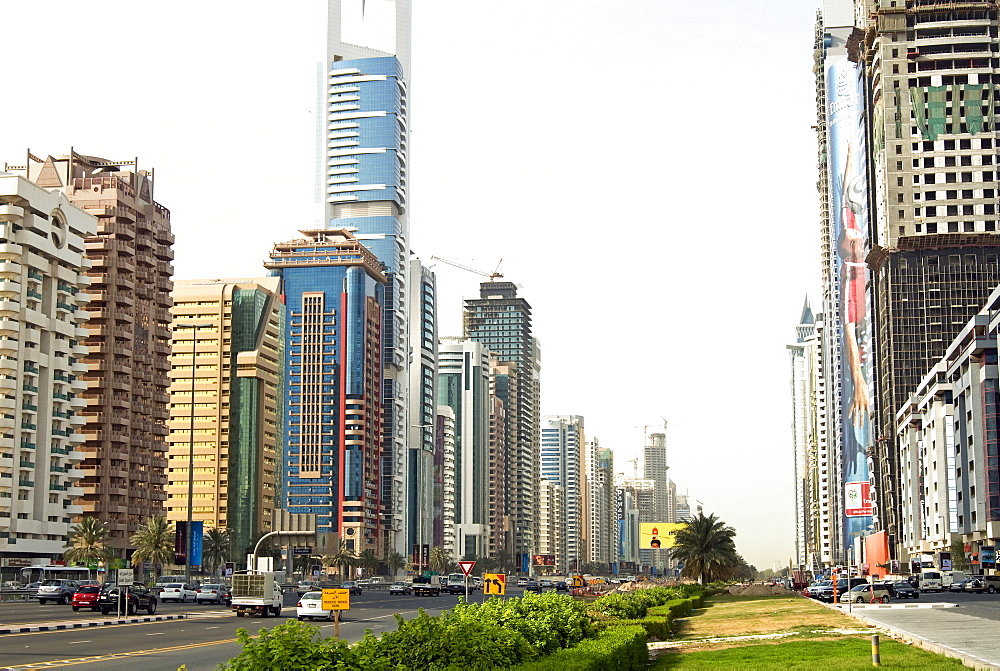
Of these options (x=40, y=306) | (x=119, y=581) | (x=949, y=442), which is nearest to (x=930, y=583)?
(x=949, y=442)

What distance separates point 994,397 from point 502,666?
115614 mm

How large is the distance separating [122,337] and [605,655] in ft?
450

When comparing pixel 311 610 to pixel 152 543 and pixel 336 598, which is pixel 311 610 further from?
pixel 152 543

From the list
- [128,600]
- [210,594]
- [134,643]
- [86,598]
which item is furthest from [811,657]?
[210,594]

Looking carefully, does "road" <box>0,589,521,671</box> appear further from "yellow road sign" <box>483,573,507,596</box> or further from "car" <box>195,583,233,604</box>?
"car" <box>195,583,233,604</box>

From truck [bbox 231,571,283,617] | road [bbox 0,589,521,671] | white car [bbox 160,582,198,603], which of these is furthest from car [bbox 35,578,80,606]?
truck [bbox 231,571,283,617]

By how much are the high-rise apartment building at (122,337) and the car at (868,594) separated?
3803 inches

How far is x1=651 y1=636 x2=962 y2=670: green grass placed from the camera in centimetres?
2709

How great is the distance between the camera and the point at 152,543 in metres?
141

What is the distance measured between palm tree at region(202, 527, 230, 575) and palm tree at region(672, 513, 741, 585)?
104037 mm

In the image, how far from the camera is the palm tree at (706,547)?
3971 inches

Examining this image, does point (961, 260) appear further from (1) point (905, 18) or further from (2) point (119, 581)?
(2) point (119, 581)

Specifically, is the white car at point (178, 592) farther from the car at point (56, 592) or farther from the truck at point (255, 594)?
the truck at point (255, 594)

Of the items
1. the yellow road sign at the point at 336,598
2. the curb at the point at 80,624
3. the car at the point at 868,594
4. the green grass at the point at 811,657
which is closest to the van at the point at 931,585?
the car at the point at 868,594
